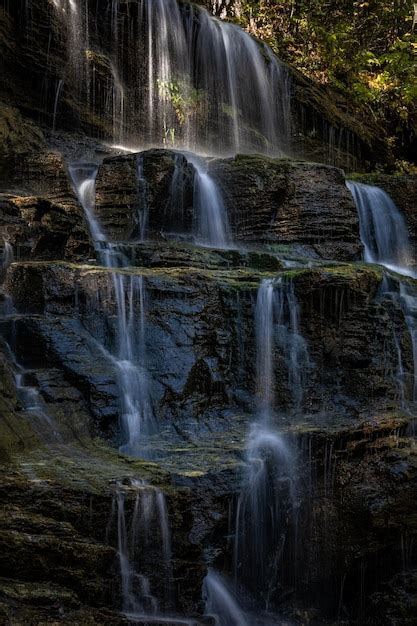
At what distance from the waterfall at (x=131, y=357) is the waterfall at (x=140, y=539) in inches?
53.1

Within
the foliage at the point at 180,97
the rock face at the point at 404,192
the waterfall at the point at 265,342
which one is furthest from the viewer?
the foliage at the point at 180,97

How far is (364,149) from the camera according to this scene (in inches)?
683

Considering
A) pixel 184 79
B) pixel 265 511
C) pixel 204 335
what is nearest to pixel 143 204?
pixel 204 335

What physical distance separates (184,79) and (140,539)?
12.3 metres

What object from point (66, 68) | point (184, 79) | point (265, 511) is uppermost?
point (184, 79)

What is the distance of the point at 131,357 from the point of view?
782 centimetres

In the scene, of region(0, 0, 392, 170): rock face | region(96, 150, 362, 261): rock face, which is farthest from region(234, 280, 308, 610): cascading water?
region(0, 0, 392, 170): rock face

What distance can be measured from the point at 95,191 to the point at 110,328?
4024 mm

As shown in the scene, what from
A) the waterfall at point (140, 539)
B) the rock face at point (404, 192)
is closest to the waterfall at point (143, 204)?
the rock face at point (404, 192)

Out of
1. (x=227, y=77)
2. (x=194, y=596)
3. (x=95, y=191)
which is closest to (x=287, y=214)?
(x=95, y=191)

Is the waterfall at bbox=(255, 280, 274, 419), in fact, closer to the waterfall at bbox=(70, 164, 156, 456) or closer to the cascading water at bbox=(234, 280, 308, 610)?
the cascading water at bbox=(234, 280, 308, 610)

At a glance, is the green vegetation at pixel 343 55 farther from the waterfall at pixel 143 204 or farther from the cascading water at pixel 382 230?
the waterfall at pixel 143 204

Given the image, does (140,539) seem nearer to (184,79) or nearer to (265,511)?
(265,511)

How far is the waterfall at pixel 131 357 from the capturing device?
7.13m
